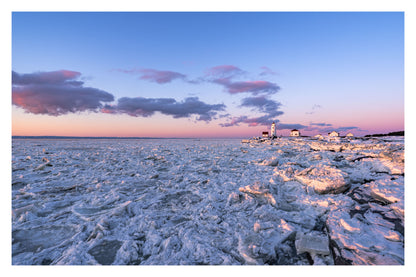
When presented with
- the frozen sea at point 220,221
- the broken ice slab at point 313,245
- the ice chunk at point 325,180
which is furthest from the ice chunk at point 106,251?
the ice chunk at point 325,180

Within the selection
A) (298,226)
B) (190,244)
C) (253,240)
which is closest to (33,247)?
(190,244)

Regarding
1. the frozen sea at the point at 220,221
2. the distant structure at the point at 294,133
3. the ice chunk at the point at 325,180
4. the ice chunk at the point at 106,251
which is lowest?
the ice chunk at the point at 106,251

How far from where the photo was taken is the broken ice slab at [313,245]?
175 cm

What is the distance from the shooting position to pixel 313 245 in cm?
180

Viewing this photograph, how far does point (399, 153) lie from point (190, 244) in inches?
185

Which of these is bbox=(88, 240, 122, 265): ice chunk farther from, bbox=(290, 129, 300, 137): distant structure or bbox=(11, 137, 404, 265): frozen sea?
bbox=(290, 129, 300, 137): distant structure

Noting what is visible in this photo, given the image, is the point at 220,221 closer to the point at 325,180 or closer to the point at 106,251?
the point at 106,251

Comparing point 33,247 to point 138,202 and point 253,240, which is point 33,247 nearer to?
point 138,202

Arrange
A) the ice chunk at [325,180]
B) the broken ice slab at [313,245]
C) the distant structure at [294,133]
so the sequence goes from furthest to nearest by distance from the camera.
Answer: the distant structure at [294,133], the ice chunk at [325,180], the broken ice slab at [313,245]

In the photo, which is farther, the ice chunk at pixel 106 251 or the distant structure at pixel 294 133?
the distant structure at pixel 294 133

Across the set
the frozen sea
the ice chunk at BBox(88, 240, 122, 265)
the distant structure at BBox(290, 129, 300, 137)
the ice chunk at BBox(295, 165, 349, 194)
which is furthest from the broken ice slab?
the distant structure at BBox(290, 129, 300, 137)

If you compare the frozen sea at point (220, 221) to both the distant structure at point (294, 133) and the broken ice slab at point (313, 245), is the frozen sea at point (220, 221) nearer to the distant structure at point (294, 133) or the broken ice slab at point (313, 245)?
the broken ice slab at point (313, 245)

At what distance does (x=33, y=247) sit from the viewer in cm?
204

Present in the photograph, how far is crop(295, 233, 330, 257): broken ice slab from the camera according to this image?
5.74 feet
